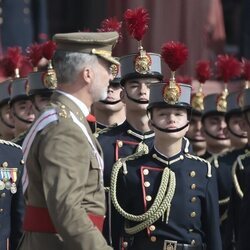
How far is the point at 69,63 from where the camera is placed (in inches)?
219

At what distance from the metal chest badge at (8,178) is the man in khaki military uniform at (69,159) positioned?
1624 millimetres

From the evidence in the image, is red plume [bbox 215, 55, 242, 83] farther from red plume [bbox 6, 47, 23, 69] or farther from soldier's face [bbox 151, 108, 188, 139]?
soldier's face [bbox 151, 108, 188, 139]

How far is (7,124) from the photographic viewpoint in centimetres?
942

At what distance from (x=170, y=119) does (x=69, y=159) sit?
2.01 metres

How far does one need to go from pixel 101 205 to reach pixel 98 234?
9.8 inches

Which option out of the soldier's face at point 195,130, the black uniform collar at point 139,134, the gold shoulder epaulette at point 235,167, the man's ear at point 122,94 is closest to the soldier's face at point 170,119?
the black uniform collar at point 139,134

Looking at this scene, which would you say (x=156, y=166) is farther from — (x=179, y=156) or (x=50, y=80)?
(x=50, y=80)

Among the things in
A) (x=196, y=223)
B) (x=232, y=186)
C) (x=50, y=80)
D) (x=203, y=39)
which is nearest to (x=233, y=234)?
(x=232, y=186)

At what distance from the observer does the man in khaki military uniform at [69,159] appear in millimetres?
5293

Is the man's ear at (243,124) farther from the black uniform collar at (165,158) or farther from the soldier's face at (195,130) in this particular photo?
the black uniform collar at (165,158)

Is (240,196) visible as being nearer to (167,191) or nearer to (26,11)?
(167,191)

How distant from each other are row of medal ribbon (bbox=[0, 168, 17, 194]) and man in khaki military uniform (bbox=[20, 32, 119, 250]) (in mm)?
1623

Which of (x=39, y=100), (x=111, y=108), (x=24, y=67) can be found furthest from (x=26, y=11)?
(x=111, y=108)

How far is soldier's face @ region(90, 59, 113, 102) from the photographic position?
5578mm
